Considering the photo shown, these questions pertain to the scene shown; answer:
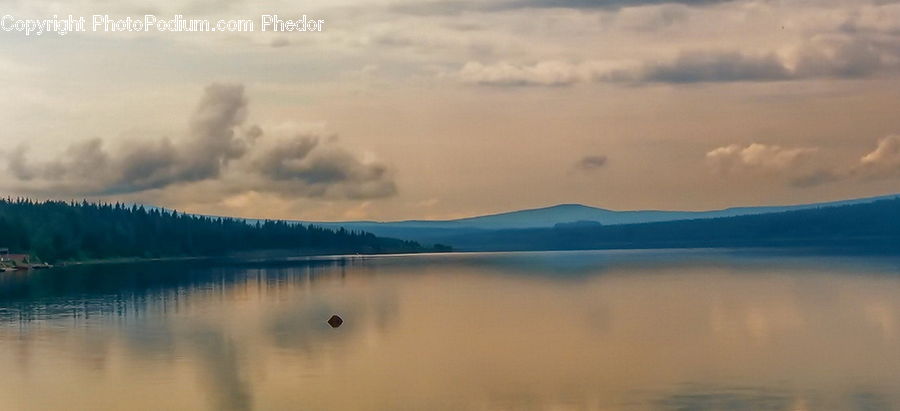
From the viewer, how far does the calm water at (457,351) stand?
166ft

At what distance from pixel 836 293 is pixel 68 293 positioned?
8659 cm

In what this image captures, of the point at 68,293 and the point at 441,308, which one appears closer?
the point at 441,308

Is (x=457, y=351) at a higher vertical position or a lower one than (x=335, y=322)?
lower

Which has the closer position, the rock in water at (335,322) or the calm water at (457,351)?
the calm water at (457,351)

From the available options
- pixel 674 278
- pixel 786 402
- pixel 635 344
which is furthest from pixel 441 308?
pixel 674 278

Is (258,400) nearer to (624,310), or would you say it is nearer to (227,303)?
(624,310)

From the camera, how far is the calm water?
50.6 m

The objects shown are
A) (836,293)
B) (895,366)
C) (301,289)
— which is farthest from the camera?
(301,289)

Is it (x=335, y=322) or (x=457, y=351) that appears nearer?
(x=457, y=351)

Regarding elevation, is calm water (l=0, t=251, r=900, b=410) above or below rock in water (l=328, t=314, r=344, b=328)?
below

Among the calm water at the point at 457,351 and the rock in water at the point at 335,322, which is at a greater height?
the rock in water at the point at 335,322

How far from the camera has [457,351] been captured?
225 ft

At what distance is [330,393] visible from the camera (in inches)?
2042

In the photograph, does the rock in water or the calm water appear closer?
the calm water
